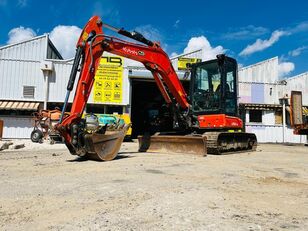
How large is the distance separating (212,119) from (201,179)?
18.4 feet

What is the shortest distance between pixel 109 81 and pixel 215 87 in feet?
43.1

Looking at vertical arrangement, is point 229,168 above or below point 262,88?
below

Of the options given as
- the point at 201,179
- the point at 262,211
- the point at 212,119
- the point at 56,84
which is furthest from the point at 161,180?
the point at 56,84

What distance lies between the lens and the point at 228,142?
1216cm

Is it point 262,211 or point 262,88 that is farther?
point 262,88

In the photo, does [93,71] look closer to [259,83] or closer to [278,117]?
[259,83]

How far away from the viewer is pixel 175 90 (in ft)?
39.0

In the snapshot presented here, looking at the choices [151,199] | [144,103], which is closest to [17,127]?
[144,103]

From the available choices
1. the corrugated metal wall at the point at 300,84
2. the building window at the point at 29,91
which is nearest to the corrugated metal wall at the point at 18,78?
the building window at the point at 29,91

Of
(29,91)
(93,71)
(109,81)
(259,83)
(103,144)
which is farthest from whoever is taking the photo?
(259,83)

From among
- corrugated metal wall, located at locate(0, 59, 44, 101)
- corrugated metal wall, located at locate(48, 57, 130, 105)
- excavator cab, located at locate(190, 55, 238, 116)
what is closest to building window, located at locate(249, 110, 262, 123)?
corrugated metal wall, located at locate(48, 57, 130, 105)

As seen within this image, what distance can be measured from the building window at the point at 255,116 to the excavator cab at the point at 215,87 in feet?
50.9

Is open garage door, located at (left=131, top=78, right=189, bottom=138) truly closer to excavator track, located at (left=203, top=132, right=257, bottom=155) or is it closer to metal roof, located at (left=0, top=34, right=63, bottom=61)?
metal roof, located at (left=0, top=34, right=63, bottom=61)

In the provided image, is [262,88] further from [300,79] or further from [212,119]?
[212,119]
